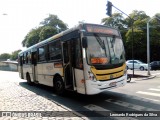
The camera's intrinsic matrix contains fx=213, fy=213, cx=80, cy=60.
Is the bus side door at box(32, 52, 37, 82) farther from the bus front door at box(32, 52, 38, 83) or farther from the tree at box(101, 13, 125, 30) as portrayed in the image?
the tree at box(101, 13, 125, 30)

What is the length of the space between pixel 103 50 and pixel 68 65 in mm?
1880

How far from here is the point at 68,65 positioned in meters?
9.52

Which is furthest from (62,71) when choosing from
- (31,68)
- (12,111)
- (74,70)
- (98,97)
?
(31,68)

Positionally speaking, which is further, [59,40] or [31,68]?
[31,68]

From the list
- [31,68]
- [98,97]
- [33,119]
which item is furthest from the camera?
[31,68]

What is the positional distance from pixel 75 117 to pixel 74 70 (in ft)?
8.20

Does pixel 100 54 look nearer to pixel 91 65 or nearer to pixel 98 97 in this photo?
pixel 91 65

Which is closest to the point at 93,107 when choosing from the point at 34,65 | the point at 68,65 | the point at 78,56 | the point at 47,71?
the point at 78,56

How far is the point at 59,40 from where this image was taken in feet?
33.9

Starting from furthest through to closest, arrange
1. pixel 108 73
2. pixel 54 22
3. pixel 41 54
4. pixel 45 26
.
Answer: pixel 54 22, pixel 45 26, pixel 41 54, pixel 108 73

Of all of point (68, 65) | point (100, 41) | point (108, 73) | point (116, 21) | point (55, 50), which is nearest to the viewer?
point (108, 73)

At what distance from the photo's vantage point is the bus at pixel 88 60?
26.6ft

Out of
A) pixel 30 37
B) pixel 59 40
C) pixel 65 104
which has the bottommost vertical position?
pixel 65 104

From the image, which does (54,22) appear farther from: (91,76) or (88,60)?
(91,76)
